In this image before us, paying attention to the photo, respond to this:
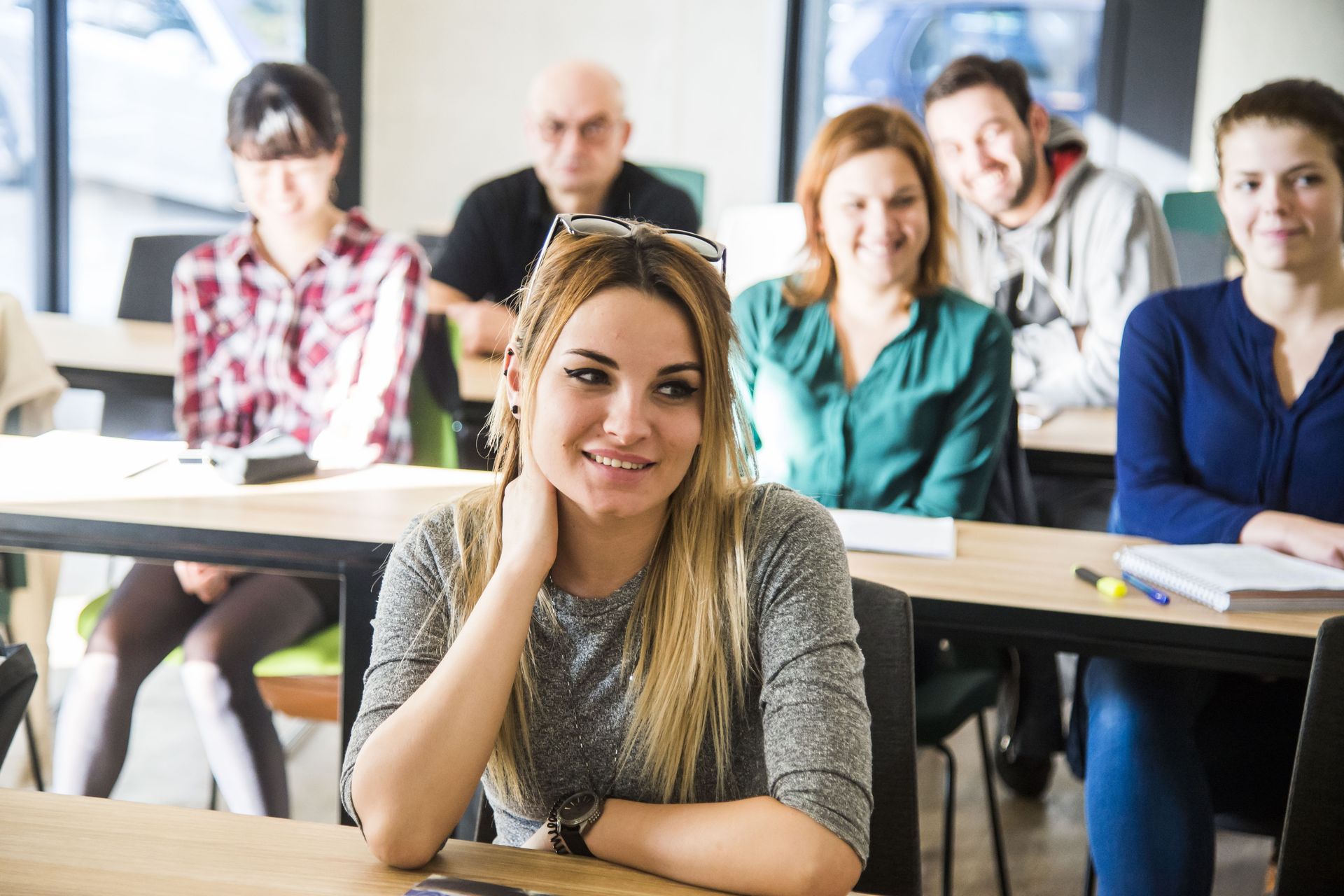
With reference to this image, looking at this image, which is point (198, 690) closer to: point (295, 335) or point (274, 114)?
point (295, 335)

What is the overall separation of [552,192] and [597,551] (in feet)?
7.14

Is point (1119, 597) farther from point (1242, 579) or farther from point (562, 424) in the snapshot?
point (562, 424)

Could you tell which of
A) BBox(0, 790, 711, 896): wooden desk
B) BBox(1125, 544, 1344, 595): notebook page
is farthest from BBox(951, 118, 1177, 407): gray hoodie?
BBox(0, 790, 711, 896): wooden desk

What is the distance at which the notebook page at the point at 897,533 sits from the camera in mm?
1823

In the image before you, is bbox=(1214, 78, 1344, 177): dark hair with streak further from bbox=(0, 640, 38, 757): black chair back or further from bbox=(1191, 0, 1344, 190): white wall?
bbox=(1191, 0, 1344, 190): white wall

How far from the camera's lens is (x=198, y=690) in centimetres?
193

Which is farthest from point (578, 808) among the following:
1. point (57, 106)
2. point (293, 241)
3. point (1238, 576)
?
point (57, 106)

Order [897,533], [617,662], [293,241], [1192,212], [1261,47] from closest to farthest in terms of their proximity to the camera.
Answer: [617,662]
[897,533]
[293,241]
[1192,212]
[1261,47]

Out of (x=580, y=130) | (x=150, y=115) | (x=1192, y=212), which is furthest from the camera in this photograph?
(x=150, y=115)

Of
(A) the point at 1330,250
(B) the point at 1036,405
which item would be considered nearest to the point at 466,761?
(A) the point at 1330,250

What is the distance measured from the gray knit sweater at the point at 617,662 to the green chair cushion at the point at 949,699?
28.1 inches

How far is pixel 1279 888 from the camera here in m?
1.29

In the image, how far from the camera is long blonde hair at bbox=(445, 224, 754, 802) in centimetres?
118

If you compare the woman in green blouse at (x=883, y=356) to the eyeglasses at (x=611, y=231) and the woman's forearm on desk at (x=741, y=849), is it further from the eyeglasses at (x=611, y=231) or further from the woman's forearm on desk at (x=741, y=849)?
the woman's forearm on desk at (x=741, y=849)
